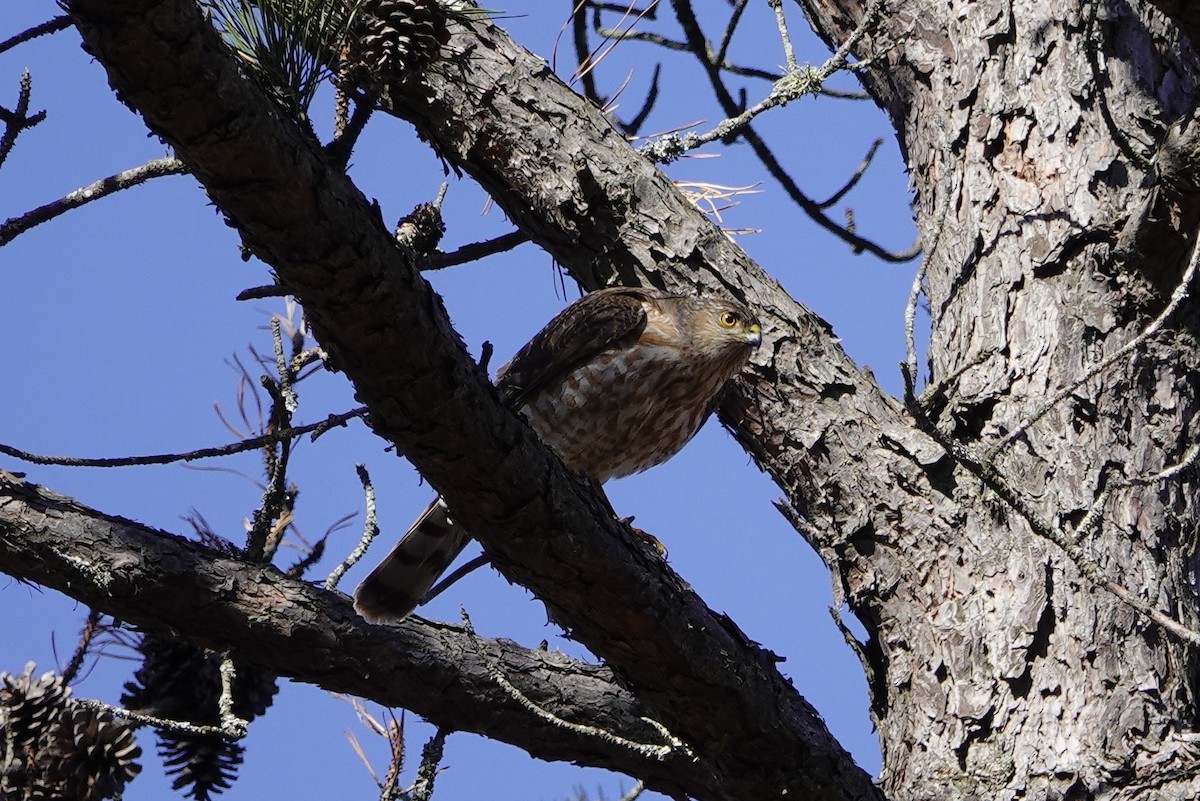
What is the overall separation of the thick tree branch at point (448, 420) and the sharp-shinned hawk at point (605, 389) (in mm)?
1533

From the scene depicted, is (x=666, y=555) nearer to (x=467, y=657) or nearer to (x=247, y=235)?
(x=467, y=657)

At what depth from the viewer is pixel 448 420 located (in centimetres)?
244

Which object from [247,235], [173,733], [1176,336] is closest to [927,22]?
[1176,336]

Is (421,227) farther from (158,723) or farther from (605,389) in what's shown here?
(158,723)

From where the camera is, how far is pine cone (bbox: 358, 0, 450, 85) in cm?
358

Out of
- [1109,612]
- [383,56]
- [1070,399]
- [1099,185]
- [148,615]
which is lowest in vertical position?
[1109,612]

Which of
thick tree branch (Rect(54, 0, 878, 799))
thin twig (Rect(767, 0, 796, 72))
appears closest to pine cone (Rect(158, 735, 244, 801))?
thick tree branch (Rect(54, 0, 878, 799))

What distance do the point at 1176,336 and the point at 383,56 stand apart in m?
2.44

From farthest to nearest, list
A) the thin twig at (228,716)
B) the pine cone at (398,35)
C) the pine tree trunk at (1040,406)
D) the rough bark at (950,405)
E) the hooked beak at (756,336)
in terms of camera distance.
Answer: the hooked beak at (756,336), the pine cone at (398,35), the pine tree trunk at (1040,406), the thin twig at (228,716), the rough bark at (950,405)

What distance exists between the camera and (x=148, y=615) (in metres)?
3.00

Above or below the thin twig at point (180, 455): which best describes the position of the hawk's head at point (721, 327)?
above

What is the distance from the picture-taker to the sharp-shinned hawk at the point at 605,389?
459cm

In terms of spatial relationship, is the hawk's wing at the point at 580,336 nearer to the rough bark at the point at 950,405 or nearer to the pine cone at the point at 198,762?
the rough bark at the point at 950,405

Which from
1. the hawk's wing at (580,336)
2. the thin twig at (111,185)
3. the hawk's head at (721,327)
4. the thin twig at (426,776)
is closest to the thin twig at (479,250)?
the hawk's wing at (580,336)
